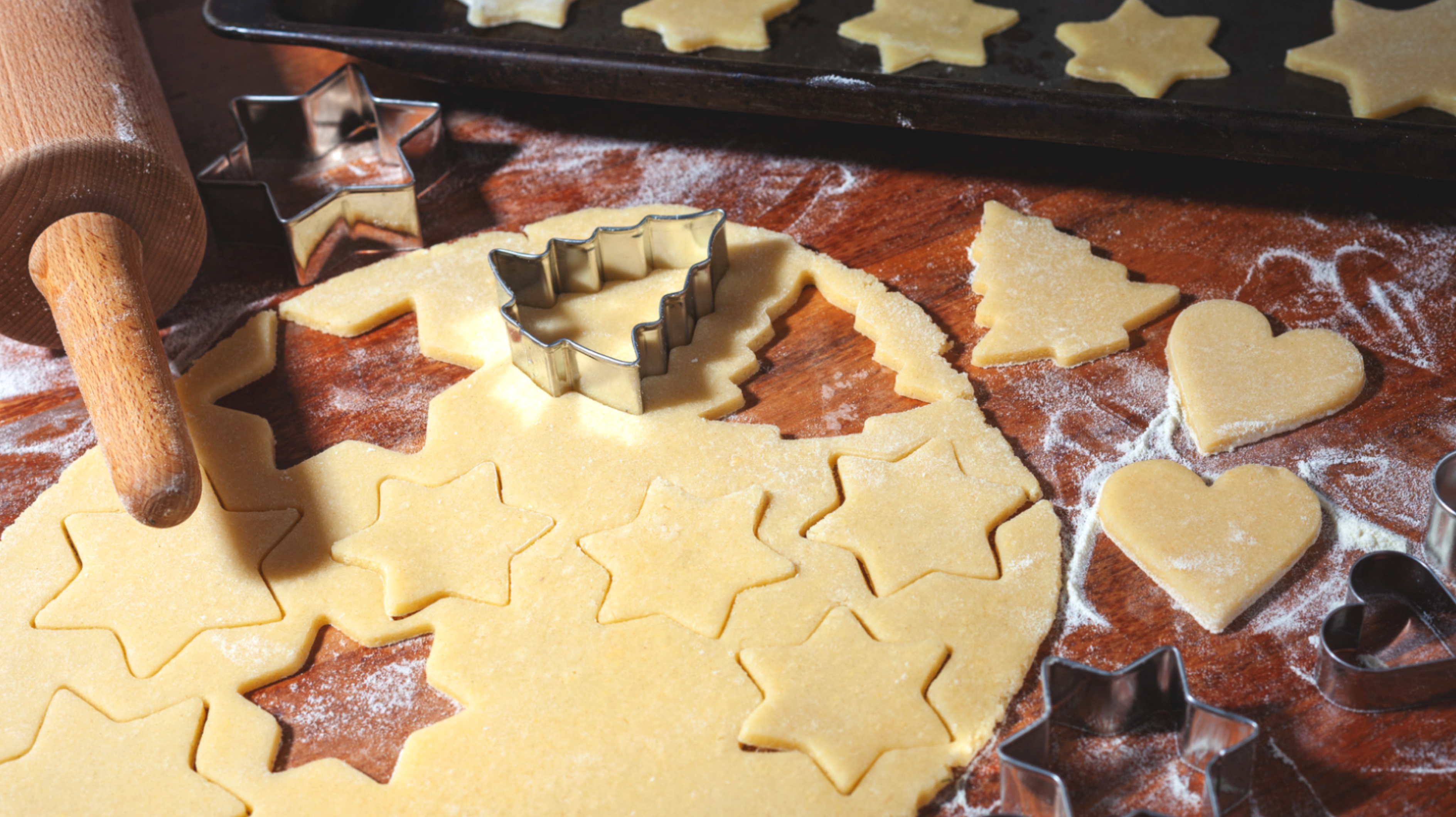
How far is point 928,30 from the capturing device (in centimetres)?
171

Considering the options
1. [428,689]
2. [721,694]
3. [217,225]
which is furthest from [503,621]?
[217,225]

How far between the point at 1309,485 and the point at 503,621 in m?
0.90

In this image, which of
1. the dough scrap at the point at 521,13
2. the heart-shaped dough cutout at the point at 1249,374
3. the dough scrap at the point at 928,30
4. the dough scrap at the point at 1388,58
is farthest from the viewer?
the dough scrap at the point at 521,13

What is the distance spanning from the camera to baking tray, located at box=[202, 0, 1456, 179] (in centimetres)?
141

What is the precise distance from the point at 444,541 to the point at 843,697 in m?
0.46

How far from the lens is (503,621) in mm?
1135

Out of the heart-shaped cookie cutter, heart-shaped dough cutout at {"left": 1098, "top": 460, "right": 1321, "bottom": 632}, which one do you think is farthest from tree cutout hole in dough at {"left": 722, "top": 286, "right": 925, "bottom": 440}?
the heart-shaped cookie cutter

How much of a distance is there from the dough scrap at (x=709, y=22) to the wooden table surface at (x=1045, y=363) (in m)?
0.13

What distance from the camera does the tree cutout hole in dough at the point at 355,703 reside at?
108 centimetres

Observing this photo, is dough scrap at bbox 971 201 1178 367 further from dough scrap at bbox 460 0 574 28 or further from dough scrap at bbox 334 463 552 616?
dough scrap at bbox 460 0 574 28

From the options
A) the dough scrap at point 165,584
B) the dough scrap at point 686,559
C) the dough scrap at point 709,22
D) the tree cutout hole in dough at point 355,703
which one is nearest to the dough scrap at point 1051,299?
the dough scrap at point 686,559

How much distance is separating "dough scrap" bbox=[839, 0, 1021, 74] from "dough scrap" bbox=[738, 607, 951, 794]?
0.96 meters

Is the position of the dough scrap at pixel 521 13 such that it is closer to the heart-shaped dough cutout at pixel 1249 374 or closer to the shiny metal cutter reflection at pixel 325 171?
the shiny metal cutter reflection at pixel 325 171

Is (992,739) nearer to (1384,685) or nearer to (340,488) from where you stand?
(1384,685)
